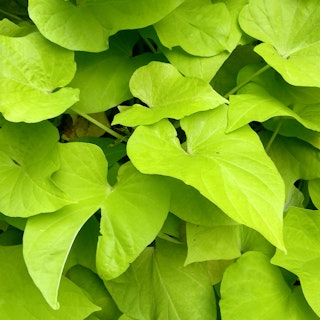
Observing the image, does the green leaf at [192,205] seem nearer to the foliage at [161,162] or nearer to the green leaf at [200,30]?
the foliage at [161,162]

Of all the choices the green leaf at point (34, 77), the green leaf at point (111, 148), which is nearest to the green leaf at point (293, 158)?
the green leaf at point (111, 148)

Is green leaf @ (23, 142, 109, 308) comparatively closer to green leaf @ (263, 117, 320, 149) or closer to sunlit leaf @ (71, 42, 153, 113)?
sunlit leaf @ (71, 42, 153, 113)

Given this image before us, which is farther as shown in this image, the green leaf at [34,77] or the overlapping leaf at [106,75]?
the overlapping leaf at [106,75]

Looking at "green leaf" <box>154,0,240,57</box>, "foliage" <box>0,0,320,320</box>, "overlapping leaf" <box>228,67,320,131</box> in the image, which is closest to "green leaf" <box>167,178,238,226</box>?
"foliage" <box>0,0,320,320</box>

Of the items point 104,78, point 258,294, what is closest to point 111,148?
point 104,78

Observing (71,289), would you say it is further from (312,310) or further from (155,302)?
(312,310)

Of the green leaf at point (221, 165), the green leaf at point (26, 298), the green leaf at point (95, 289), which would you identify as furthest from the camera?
the green leaf at point (95, 289)
